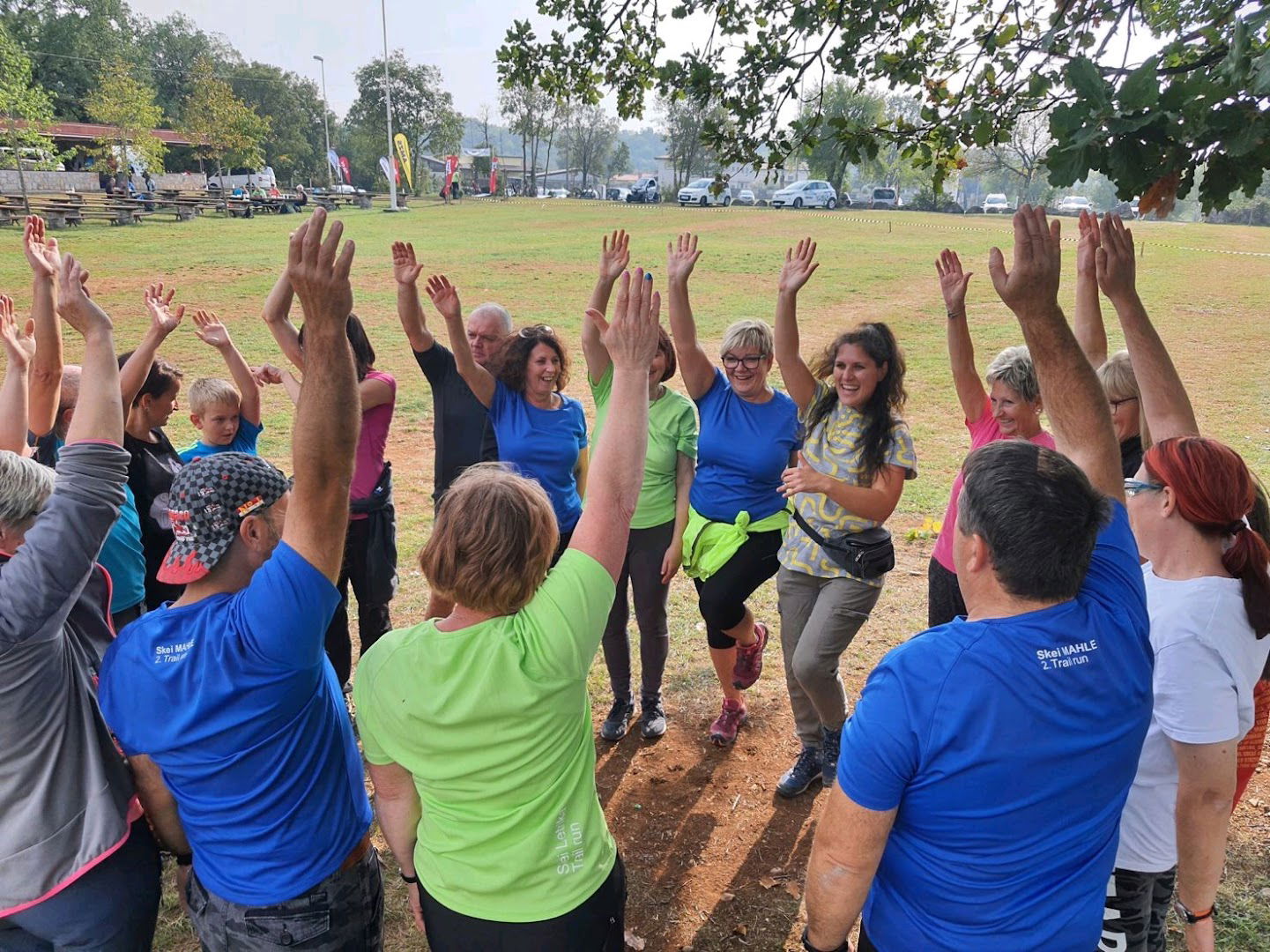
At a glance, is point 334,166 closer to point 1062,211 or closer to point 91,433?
point 1062,211

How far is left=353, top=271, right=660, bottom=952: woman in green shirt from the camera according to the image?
198cm

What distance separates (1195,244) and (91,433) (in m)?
42.1

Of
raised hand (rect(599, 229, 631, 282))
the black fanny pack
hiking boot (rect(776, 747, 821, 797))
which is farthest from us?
hiking boot (rect(776, 747, 821, 797))

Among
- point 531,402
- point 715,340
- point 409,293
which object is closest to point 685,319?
point 531,402

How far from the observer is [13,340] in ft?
11.2

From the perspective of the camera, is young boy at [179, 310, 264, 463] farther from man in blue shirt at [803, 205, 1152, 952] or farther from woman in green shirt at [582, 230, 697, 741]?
man in blue shirt at [803, 205, 1152, 952]

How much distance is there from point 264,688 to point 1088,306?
10.2 feet

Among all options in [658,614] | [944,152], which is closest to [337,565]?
[658,614]

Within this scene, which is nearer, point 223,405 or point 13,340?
point 13,340

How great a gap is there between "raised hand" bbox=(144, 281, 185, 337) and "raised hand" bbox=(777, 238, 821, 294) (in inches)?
104

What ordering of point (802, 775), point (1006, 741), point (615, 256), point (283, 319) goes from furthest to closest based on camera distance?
point (802, 775) → point (283, 319) → point (615, 256) → point (1006, 741)

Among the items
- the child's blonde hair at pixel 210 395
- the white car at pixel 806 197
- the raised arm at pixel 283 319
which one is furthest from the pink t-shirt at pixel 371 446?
the white car at pixel 806 197

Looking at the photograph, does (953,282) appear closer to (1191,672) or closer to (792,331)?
(792,331)

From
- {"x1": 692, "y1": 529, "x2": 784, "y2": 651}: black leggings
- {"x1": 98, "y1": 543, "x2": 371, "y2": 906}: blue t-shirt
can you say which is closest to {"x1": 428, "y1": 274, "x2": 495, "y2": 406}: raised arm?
{"x1": 692, "y1": 529, "x2": 784, "y2": 651}: black leggings
